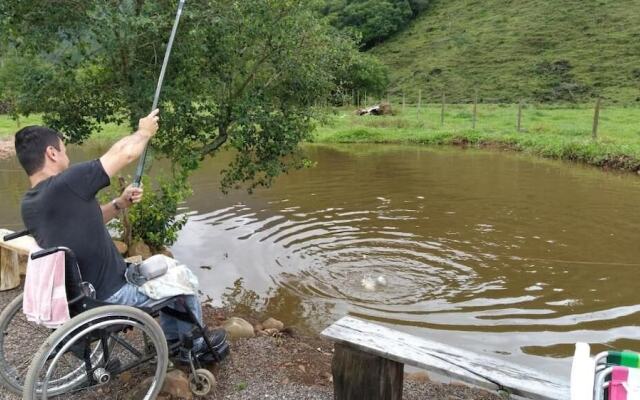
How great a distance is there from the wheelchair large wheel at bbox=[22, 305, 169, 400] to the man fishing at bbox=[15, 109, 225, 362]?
229 mm

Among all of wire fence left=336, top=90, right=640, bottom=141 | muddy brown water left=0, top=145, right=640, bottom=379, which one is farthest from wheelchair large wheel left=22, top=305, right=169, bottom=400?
wire fence left=336, top=90, right=640, bottom=141

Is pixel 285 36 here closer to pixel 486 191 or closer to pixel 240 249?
pixel 240 249

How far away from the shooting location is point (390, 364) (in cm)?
332

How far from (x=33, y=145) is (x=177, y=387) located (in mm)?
1739

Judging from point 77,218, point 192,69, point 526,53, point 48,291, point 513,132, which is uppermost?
point 526,53

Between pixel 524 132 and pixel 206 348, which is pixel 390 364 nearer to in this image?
pixel 206 348

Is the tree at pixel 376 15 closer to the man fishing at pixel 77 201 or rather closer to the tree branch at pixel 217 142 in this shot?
the tree branch at pixel 217 142

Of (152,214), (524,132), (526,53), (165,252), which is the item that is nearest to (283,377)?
(152,214)

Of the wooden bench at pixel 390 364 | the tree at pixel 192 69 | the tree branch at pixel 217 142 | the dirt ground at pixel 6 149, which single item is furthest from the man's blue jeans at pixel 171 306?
the dirt ground at pixel 6 149

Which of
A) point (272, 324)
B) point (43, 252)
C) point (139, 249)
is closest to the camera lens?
point (43, 252)

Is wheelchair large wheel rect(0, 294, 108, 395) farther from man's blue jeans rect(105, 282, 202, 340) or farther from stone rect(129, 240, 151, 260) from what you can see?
stone rect(129, 240, 151, 260)

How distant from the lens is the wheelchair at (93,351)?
2.90 m

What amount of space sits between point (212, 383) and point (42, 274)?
133 cm

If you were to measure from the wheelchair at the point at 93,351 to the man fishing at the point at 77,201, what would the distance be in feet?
0.41
